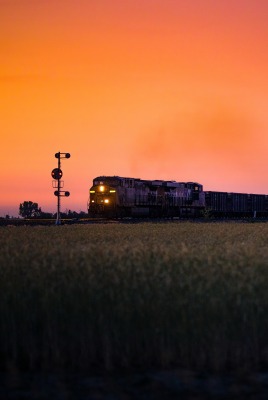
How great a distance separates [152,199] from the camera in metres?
62.3

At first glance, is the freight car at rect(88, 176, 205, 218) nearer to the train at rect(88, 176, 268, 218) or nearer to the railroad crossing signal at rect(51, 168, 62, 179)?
the train at rect(88, 176, 268, 218)

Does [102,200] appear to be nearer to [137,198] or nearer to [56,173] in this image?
[137,198]

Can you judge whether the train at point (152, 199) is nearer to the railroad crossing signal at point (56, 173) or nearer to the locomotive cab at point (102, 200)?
the locomotive cab at point (102, 200)

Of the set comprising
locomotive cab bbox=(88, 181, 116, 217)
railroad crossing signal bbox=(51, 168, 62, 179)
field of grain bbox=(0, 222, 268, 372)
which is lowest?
field of grain bbox=(0, 222, 268, 372)

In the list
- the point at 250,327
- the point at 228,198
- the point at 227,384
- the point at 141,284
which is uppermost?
the point at 228,198

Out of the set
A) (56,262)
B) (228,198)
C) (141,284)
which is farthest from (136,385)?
(228,198)

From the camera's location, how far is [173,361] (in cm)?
830

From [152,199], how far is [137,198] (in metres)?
2.74

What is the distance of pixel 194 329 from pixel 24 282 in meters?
2.49

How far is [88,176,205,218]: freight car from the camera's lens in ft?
189

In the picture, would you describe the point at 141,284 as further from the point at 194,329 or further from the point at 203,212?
the point at 203,212

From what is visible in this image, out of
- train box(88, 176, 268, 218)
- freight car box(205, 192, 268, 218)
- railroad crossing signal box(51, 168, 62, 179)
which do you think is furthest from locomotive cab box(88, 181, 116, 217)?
freight car box(205, 192, 268, 218)

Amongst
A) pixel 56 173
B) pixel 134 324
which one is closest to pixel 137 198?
pixel 56 173

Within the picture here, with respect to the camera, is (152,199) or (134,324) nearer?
(134,324)
